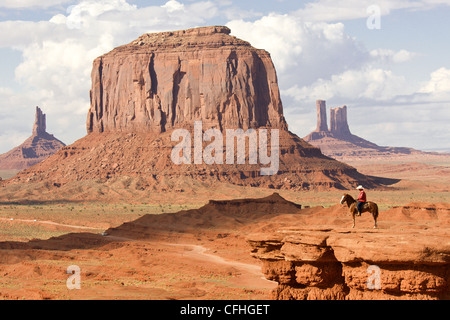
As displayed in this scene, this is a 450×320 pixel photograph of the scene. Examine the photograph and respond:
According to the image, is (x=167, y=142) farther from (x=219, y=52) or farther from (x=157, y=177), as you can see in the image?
(x=219, y=52)

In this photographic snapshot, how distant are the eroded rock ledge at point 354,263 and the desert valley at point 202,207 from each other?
40mm

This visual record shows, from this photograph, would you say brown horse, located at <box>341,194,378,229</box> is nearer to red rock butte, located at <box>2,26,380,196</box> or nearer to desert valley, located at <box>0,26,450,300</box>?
desert valley, located at <box>0,26,450,300</box>

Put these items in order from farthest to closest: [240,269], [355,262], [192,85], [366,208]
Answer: [192,85]
[240,269]
[366,208]
[355,262]

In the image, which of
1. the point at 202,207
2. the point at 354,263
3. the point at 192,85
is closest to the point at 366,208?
the point at 354,263

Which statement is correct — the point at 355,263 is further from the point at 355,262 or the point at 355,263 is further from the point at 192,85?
the point at 192,85

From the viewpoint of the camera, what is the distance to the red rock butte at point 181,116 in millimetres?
119812

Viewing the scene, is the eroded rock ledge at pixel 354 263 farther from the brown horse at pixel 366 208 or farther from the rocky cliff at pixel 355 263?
the brown horse at pixel 366 208

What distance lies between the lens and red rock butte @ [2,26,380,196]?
393 ft

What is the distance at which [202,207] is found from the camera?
2862 inches

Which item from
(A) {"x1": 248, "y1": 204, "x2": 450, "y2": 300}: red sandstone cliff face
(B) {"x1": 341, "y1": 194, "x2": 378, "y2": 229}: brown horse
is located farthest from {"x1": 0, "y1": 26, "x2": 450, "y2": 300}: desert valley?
(B) {"x1": 341, "y1": 194, "x2": 378, "y2": 229}: brown horse

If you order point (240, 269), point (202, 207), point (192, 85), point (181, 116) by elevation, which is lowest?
point (240, 269)

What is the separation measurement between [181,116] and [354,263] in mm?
108959

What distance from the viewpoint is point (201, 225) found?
65.1 metres

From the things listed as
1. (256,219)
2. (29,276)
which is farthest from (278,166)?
(29,276)
